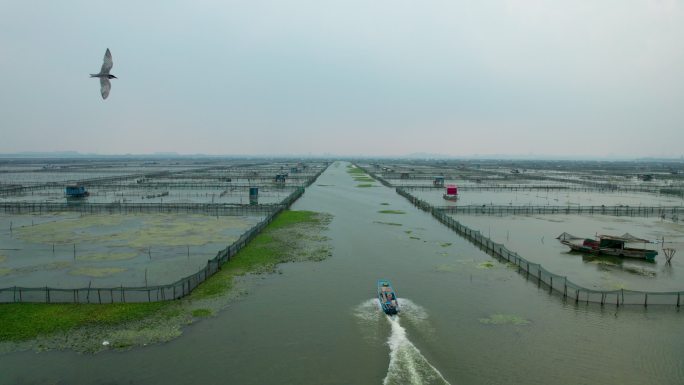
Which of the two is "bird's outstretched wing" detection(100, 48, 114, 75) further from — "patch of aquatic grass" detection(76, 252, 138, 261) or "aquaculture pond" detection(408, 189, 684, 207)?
"aquaculture pond" detection(408, 189, 684, 207)

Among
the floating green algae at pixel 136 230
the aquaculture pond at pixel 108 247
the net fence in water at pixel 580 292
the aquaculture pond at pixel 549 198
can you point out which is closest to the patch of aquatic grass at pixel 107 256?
the aquaculture pond at pixel 108 247

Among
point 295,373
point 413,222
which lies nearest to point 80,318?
point 295,373

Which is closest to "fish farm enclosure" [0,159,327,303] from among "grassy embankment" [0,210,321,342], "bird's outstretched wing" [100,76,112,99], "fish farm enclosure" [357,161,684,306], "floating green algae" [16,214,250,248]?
"floating green algae" [16,214,250,248]

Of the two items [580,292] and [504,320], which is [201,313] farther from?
[580,292]

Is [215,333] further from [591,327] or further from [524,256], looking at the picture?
[524,256]

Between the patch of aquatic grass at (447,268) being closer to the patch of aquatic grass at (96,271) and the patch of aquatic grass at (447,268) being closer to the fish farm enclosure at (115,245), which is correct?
the fish farm enclosure at (115,245)

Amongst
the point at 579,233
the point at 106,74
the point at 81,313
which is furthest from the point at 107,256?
the point at 579,233
